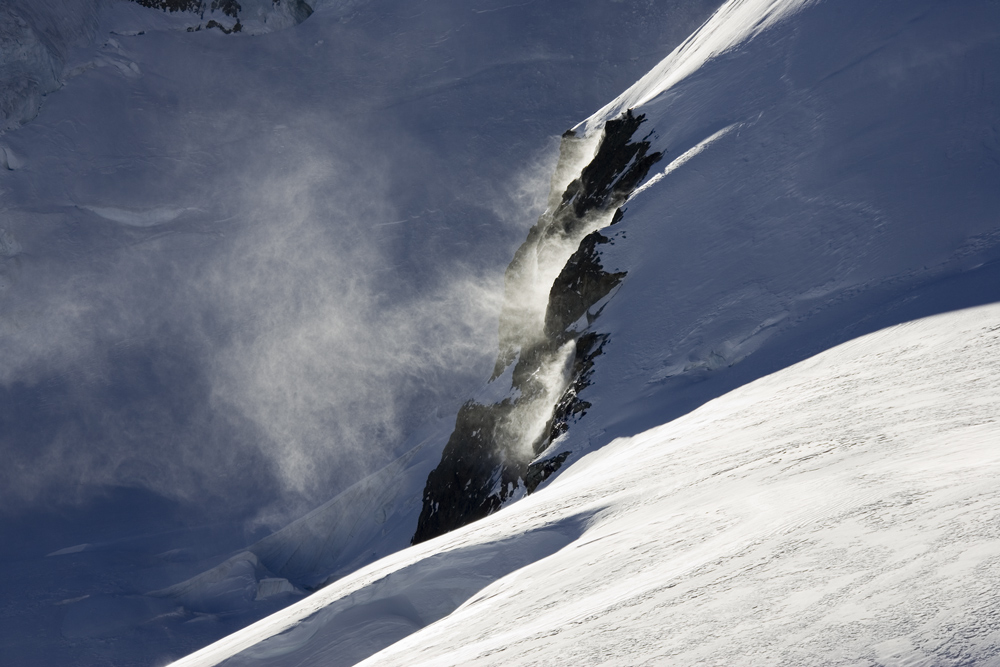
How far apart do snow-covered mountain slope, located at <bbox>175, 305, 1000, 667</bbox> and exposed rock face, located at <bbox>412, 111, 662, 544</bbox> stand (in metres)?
2.75

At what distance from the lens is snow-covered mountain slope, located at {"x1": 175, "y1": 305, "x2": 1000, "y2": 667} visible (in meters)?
4.37

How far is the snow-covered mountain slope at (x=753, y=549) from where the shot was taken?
4.37m

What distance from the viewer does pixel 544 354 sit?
14727 millimetres

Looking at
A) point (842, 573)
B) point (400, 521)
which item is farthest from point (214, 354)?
point (842, 573)

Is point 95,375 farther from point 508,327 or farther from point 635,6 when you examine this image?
point 635,6

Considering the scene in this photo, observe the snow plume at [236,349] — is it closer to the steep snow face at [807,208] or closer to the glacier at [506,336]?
the glacier at [506,336]

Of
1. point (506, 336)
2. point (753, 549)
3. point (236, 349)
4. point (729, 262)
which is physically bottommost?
point (753, 549)

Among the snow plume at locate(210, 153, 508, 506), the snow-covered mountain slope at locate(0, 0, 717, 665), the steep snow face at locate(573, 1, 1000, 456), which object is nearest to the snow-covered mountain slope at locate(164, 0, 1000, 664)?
the steep snow face at locate(573, 1, 1000, 456)

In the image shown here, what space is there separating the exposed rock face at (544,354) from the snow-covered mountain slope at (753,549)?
2752 millimetres

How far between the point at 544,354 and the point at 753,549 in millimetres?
9343

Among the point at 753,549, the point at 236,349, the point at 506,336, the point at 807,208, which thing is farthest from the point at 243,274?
the point at 753,549

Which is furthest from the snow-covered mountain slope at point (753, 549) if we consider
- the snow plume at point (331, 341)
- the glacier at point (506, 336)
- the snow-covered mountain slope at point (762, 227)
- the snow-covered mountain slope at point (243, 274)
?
the snow plume at point (331, 341)

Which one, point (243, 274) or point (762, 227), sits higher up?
point (243, 274)

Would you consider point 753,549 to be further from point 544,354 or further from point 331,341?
point 331,341
